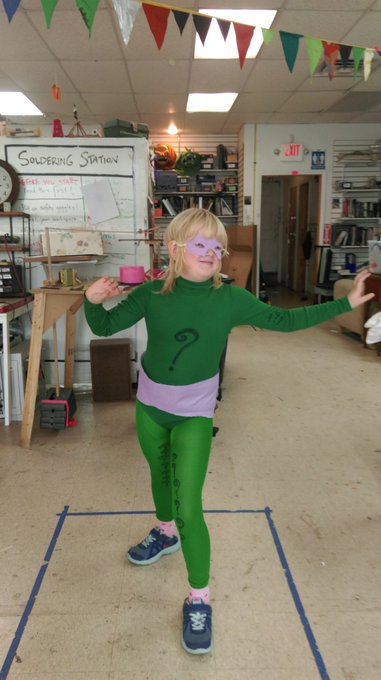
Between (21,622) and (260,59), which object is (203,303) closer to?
(21,622)

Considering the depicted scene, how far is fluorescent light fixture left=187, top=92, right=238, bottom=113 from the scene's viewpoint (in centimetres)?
677

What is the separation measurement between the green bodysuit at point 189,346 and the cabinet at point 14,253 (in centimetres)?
222

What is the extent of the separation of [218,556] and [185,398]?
2.77 feet

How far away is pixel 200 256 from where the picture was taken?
5.30 ft

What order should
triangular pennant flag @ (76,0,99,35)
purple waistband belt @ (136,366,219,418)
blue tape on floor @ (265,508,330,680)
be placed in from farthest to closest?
triangular pennant flag @ (76,0,99,35) → purple waistband belt @ (136,366,219,418) → blue tape on floor @ (265,508,330,680)

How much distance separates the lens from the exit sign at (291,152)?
27.7 feet

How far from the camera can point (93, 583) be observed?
1.90m

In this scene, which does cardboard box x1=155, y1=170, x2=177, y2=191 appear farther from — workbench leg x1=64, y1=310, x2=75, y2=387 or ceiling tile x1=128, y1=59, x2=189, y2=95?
workbench leg x1=64, y1=310, x2=75, y2=387

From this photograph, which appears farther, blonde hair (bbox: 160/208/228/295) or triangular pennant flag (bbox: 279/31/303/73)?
triangular pennant flag (bbox: 279/31/303/73)

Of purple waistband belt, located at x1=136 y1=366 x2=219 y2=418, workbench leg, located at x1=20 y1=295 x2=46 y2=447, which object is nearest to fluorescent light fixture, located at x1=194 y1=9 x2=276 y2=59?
workbench leg, located at x1=20 y1=295 x2=46 y2=447

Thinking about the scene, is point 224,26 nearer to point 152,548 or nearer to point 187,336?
point 187,336

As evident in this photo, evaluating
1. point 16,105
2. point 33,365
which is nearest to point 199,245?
point 33,365

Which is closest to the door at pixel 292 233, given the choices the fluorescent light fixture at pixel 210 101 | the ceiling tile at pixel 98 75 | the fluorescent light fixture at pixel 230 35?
the fluorescent light fixture at pixel 210 101

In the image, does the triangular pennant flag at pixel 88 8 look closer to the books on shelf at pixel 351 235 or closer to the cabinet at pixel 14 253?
the cabinet at pixel 14 253
